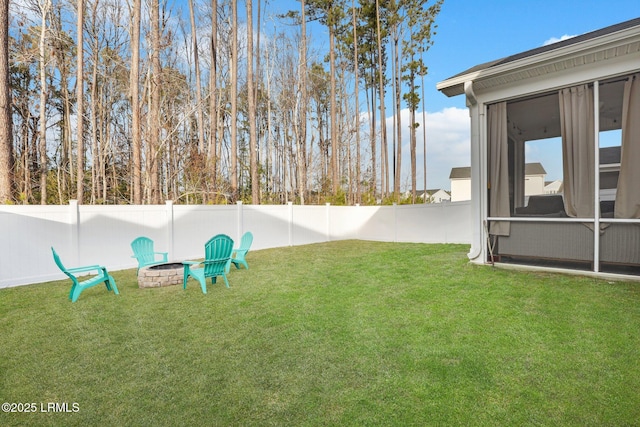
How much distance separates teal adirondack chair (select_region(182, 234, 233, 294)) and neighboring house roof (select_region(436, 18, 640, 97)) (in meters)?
4.27

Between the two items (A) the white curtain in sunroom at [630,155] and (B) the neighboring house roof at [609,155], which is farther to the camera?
(B) the neighboring house roof at [609,155]

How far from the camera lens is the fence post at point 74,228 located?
603 centimetres

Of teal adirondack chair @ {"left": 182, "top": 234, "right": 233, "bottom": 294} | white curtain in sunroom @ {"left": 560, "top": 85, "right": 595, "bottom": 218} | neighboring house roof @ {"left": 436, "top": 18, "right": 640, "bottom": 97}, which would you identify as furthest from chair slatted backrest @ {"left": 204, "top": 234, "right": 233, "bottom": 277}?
white curtain in sunroom @ {"left": 560, "top": 85, "right": 595, "bottom": 218}

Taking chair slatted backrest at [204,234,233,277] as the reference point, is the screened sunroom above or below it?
above

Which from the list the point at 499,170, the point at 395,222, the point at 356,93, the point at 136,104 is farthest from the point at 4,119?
the point at 356,93

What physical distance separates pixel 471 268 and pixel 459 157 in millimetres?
15031

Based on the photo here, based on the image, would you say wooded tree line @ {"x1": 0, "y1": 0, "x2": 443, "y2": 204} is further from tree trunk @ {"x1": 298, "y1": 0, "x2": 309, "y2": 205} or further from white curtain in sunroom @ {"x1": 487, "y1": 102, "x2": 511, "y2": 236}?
white curtain in sunroom @ {"x1": 487, "y1": 102, "x2": 511, "y2": 236}

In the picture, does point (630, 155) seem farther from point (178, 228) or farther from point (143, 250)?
point (178, 228)

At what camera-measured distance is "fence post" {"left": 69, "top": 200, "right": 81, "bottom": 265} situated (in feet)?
19.8

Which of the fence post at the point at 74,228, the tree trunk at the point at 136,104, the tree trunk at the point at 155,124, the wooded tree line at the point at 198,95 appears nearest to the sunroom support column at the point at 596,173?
→ the fence post at the point at 74,228

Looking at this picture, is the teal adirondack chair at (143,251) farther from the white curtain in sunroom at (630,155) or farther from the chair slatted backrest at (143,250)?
the white curtain in sunroom at (630,155)

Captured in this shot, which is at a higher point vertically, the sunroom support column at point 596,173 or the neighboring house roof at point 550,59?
the neighboring house roof at point 550,59

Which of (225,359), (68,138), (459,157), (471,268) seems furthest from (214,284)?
(459,157)

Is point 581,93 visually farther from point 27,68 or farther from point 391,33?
point 27,68
